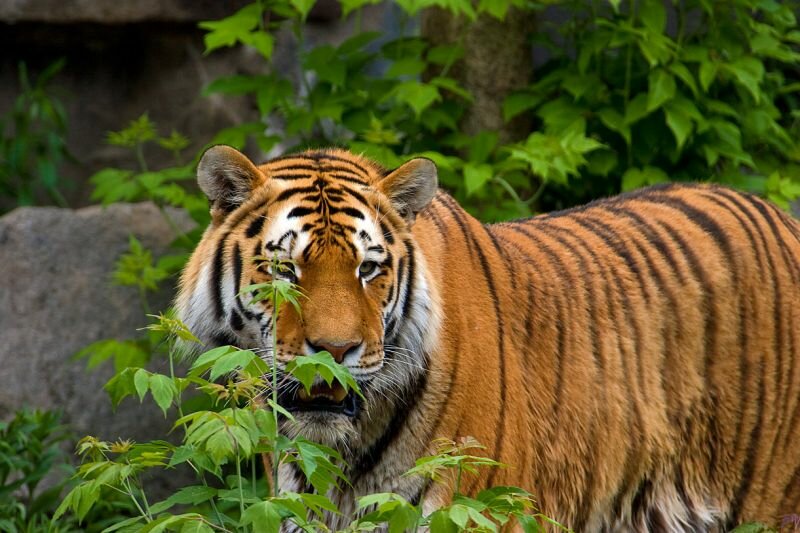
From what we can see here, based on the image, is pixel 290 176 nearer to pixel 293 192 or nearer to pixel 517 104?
pixel 293 192

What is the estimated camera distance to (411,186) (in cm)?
266

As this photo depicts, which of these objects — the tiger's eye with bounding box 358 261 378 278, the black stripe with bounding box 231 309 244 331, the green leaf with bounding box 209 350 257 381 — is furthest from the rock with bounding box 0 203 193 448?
the green leaf with bounding box 209 350 257 381

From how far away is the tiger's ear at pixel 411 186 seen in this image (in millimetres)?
2637

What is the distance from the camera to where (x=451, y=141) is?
4.42 metres

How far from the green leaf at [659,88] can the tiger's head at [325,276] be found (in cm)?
163

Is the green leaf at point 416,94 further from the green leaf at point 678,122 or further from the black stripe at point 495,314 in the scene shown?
the black stripe at point 495,314

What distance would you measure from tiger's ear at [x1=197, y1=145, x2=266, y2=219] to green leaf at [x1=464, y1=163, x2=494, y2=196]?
1321 mm

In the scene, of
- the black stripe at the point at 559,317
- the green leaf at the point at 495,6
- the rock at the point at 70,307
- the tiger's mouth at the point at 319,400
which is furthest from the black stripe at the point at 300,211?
the rock at the point at 70,307

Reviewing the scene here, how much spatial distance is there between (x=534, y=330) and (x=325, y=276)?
0.72 meters

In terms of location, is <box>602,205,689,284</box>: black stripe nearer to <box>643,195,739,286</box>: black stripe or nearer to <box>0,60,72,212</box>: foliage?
<box>643,195,739,286</box>: black stripe

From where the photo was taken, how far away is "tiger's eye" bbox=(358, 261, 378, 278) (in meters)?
2.49

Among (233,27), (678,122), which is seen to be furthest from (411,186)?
(678,122)

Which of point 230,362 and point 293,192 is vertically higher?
point 293,192

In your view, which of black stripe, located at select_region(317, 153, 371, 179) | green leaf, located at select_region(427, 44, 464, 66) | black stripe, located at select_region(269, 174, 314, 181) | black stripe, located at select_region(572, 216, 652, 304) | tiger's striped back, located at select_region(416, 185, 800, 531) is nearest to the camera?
black stripe, located at select_region(269, 174, 314, 181)
